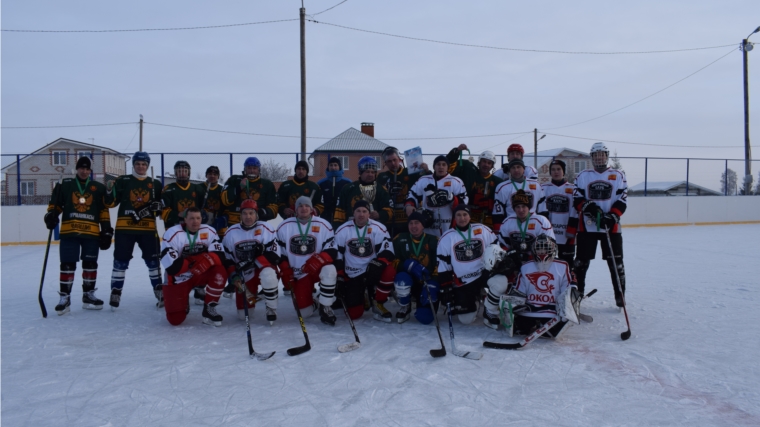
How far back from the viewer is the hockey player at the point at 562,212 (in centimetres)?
456

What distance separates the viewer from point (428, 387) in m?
2.63

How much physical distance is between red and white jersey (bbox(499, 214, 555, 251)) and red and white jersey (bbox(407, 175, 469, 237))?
0.55 metres

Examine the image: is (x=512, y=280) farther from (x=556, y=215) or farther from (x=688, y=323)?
(x=688, y=323)

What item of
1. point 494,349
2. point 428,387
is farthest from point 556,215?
point 428,387

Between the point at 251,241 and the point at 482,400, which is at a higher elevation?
A: the point at 251,241

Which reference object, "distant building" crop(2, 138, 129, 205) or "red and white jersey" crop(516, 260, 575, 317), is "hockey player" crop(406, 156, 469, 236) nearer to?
"red and white jersey" crop(516, 260, 575, 317)

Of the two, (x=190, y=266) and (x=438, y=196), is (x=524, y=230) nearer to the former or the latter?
(x=438, y=196)

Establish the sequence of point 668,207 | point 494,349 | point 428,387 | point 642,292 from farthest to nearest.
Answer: point 668,207 < point 642,292 < point 494,349 < point 428,387

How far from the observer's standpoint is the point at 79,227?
14.3ft

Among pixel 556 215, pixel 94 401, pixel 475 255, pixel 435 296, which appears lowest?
pixel 94 401

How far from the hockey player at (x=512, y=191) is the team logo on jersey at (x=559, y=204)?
18 cm

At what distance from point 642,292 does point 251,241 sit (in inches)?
147

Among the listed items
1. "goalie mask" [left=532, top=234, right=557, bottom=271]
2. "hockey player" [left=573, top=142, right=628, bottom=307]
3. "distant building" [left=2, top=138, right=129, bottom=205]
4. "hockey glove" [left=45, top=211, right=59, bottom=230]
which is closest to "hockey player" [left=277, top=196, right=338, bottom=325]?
"goalie mask" [left=532, top=234, right=557, bottom=271]

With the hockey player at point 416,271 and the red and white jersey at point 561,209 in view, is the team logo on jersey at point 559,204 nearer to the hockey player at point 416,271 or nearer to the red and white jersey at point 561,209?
the red and white jersey at point 561,209
